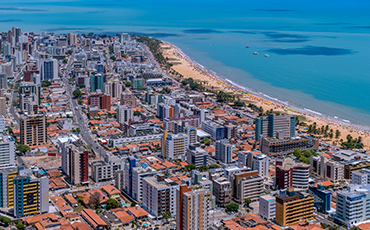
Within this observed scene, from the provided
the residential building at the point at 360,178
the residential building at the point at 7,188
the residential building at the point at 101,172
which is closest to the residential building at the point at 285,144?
the residential building at the point at 360,178

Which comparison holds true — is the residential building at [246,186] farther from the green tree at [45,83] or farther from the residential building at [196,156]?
the green tree at [45,83]

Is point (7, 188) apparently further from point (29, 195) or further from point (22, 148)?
point (22, 148)

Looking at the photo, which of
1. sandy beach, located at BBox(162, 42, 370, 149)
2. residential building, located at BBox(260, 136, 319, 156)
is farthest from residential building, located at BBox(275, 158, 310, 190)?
sandy beach, located at BBox(162, 42, 370, 149)

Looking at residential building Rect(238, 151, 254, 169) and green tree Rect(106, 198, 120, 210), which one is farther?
residential building Rect(238, 151, 254, 169)

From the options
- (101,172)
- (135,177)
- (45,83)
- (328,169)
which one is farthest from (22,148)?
(45,83)

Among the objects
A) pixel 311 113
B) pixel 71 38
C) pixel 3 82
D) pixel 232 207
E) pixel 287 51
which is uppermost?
pixel 71 38

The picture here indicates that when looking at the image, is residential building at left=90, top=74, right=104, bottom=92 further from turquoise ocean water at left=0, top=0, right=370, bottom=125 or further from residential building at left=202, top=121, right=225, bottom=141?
residential building at left=202, top=121, right=225, bottom=141

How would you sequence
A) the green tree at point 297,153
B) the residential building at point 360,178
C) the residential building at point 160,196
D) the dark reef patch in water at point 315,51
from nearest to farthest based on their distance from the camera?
the residential building at point 160,196, the residential building at point 360,178, the green tree at point 297,153, the dark reef patch in water at point 315,51
